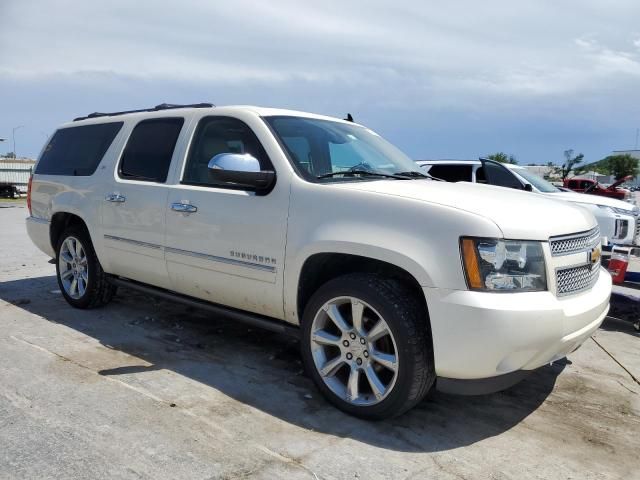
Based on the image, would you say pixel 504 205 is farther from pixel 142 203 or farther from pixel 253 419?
pixel 142 203

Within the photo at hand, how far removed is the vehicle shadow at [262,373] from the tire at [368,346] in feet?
0.52

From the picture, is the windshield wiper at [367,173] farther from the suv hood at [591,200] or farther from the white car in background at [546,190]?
the suv hood at [591,200]

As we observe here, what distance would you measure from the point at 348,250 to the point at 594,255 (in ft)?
5.35

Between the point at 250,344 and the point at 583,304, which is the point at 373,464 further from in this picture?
the point at 250,344

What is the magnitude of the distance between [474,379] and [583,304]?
2.72ft

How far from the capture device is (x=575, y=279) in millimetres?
3311

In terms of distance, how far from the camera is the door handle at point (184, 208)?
4.21 m

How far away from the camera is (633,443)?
126 inches

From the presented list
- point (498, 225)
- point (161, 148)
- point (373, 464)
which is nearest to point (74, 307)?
point (161, 148)

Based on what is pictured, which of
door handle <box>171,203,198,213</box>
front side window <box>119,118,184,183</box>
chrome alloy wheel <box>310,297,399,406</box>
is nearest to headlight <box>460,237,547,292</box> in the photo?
chrome alloy wheel <box>310,297,399,406</box>

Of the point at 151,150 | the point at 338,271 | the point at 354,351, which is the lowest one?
the point at 354,351

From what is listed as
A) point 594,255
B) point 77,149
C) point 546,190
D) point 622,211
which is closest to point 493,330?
point 594,255

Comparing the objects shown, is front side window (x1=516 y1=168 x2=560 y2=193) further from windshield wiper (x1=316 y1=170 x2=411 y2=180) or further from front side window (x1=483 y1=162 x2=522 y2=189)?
windshield wiper (x1=316 y1=170 x2=411 y2=180)

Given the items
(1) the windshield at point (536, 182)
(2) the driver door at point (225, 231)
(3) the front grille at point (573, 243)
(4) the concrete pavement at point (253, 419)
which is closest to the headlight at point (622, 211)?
(1) the windshield at point (536, 182)
